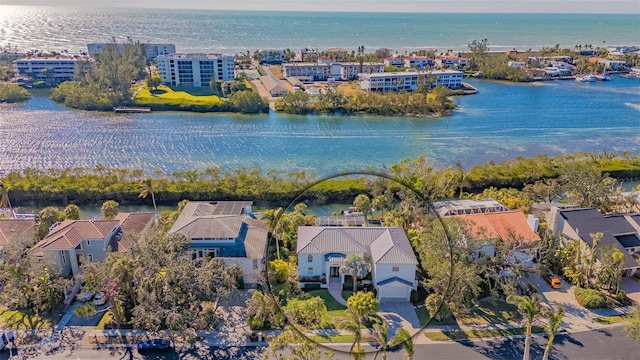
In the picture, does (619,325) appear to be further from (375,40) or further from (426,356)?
(375,40)

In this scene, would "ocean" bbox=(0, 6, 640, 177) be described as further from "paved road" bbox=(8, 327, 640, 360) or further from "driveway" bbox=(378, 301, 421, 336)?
"driveway" bbox=(378, 301, 421, 336)

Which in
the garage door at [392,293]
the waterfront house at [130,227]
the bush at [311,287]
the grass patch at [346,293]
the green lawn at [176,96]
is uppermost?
the green lawn at [176,96]

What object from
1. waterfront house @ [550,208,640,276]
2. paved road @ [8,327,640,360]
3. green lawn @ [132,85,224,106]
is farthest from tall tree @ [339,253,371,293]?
green lawn @ [132,85,224,106]

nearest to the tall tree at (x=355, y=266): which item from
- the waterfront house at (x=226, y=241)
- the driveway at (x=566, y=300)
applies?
the waterfront house at (x=226, y=241)

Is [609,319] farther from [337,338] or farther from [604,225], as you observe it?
[337,338]

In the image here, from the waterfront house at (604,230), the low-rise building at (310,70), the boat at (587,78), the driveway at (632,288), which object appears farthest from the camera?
the boat at (587,78)

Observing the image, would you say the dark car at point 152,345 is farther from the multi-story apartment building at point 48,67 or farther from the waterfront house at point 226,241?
the multi-story apartment building at point 48,67
